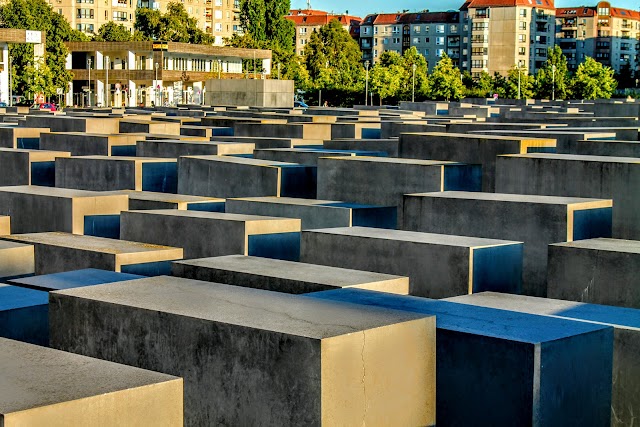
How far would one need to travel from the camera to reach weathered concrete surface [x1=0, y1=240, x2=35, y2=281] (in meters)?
11.3

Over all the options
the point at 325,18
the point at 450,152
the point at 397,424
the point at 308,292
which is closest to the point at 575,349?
the point at 397,424

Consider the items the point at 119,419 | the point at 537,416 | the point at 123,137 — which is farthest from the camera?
the point at 123,137

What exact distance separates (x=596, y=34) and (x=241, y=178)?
150 meters

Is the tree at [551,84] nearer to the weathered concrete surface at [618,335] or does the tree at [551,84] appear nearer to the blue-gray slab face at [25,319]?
the weathered concrete surface at [618,335]

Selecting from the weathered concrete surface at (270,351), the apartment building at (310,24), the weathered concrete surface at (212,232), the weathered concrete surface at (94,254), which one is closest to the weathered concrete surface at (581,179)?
the weathered concrete surface at (212,232)

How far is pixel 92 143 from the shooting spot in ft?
73.8

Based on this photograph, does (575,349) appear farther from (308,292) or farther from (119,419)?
(119,419)

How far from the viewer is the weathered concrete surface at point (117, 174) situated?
18.0m

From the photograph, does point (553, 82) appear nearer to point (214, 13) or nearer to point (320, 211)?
point (214, 13)

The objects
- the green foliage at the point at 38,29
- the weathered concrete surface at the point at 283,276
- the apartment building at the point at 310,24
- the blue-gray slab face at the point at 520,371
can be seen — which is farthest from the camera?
the apartment building at the point at 310,24

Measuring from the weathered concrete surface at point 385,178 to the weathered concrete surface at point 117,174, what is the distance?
326cm

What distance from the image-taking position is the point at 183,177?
18.0m

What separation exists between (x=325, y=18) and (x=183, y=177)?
466ft

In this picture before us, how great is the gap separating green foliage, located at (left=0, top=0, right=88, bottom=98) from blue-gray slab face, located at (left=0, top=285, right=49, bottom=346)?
73.3 meters
